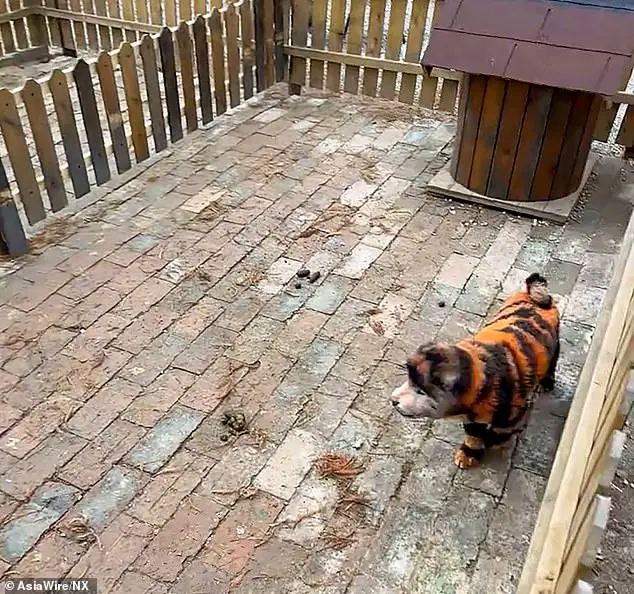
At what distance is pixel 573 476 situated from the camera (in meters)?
1.37

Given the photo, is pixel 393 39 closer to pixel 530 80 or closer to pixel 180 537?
pixel 530 80

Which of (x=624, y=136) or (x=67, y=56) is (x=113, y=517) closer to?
(x=624, y=136)

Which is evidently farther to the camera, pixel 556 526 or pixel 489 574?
pixel 489 574

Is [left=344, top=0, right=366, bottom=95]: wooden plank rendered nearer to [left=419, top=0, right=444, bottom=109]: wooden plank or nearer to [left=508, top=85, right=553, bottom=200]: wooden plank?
[left=419, top=0, right=444, bottom=109]: wooden plank

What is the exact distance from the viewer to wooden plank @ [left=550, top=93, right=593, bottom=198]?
425 centimetres

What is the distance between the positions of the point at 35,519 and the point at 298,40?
4.89 meters

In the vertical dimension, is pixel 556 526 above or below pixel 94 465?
above

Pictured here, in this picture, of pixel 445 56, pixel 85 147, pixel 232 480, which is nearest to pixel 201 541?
pixel 232 480

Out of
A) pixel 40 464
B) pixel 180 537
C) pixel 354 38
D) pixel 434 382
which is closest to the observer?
pixel 434 382

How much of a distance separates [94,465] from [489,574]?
159 centimetres

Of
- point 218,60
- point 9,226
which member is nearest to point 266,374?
point 9,226

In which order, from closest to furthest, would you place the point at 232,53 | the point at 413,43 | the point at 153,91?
the point at 153,91
the point at 232,53
the point at 413,43

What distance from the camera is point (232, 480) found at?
2766mm

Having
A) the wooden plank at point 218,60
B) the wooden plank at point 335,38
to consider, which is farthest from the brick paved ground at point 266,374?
the wooden plank at point 335,38
